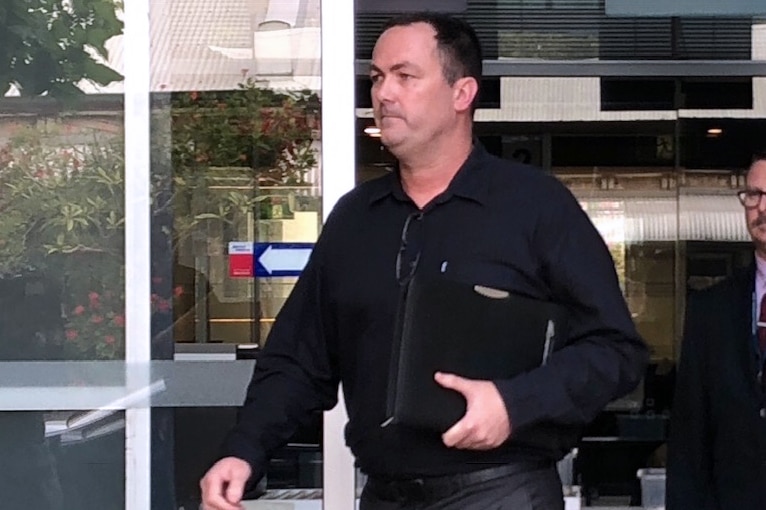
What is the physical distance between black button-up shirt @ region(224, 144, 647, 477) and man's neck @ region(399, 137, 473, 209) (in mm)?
19

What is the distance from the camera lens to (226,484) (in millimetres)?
2227

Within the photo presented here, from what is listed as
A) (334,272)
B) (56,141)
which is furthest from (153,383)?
(334,272)

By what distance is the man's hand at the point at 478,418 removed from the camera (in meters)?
1.96

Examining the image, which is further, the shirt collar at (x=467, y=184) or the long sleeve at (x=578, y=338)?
the shirt collar at (x=467, y=184)

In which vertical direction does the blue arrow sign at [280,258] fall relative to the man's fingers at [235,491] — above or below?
above

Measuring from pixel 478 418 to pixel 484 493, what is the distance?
0.29 metres

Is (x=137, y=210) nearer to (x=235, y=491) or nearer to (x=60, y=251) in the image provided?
(x=60, y=251)

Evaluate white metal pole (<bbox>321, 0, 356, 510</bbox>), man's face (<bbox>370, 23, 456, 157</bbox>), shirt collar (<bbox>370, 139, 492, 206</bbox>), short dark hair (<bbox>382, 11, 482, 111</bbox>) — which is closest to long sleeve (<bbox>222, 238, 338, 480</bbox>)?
shirt collar (<bbox>370, 139, 492, 206</bbox>)

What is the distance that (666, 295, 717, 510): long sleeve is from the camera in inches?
117

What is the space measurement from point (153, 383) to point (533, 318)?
204 centimetres

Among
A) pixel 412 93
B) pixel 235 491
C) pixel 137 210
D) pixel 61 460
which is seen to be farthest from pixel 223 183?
pixel 235 491

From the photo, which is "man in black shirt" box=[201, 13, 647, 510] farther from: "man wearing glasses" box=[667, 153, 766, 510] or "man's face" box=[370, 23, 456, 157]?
"man wearing glasses" box=[667, 153, 766, 510]

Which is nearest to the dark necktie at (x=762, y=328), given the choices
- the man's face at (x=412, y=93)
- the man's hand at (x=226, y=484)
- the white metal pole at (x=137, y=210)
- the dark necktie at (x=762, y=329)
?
the dark necktie at (x=762, y=329)

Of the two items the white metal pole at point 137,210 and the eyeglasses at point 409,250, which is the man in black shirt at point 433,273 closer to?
the eyeglasses at point 409,250
